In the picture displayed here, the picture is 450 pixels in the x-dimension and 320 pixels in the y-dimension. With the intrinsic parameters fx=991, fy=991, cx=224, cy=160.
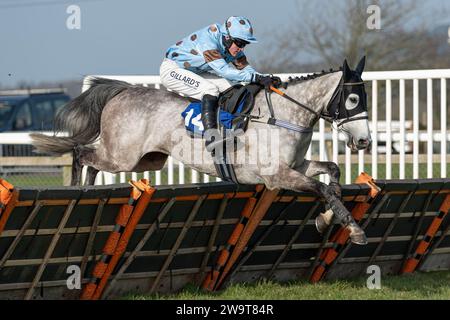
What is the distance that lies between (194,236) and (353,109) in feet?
4.41

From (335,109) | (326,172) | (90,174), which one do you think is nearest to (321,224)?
(326,172)

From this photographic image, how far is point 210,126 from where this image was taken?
6.80m

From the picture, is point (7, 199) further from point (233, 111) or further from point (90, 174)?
point (90, 174)

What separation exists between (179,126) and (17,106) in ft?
45.1

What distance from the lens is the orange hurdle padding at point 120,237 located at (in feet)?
18.7

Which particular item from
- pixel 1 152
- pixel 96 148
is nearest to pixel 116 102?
pixel 96 148

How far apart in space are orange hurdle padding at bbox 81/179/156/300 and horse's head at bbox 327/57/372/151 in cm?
151

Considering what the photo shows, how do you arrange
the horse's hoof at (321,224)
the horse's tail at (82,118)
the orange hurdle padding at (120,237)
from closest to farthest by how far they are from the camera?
the orange hurdle padding at (120,237)
the horse's hoof at (321,224)
the horse's tail at (82,118)

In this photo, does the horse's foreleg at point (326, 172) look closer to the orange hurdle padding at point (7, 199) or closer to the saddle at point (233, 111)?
the saddle at point (233, 111)

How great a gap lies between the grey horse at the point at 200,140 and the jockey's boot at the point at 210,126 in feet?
0.49

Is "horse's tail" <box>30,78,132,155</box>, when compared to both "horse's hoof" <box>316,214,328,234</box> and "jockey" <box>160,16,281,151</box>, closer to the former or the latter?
"jockey" <box>160,16,281,151</box>

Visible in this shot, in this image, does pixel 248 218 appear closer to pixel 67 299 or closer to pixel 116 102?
pixel 67 299

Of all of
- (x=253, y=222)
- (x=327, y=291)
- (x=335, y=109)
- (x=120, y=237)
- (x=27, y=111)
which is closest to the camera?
(x=120, y=237)

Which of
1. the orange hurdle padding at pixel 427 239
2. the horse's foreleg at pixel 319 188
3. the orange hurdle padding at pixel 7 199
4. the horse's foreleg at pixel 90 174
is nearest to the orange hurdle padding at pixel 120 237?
the orange hurdle padding at pixel 7 199
